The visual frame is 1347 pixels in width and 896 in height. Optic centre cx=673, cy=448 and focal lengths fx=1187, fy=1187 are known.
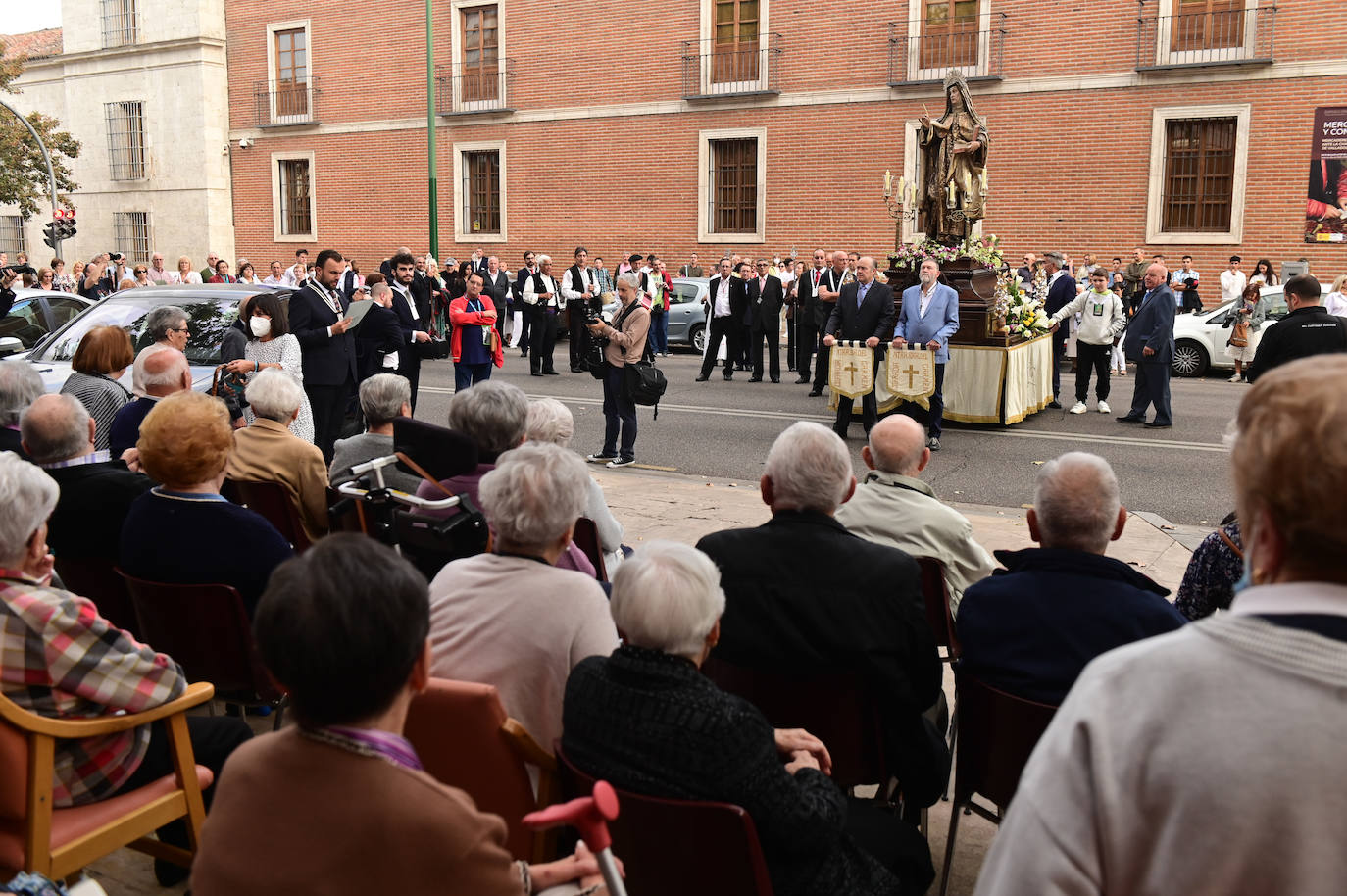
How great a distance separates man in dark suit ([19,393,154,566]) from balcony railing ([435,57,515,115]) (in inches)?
1074

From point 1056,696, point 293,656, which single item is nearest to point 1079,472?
point 1056,696

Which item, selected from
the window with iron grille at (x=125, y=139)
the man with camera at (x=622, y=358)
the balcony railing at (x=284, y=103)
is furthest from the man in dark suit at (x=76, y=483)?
the window with iron grille at (x=125, y=139)

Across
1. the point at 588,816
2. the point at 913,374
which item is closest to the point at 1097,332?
the point at 913,374

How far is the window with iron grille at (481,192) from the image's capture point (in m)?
31.5

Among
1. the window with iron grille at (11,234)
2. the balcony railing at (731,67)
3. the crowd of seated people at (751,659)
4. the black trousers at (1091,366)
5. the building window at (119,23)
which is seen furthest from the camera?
the window with iron grille at (11,234)

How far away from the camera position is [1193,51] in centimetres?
2277

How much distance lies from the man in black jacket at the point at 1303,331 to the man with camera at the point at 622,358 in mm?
4881

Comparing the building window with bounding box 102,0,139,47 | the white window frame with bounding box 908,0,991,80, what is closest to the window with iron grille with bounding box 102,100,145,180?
the building window with bounding box 102,0,139,47

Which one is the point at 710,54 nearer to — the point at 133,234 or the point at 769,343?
the point at 769,343

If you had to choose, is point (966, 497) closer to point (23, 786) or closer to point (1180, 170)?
point (23, 786)

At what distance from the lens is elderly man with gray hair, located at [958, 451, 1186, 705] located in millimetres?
3076

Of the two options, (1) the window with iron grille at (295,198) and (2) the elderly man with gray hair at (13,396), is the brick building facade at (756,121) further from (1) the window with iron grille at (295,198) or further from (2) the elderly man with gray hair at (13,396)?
(2) the elderly man with gray hair at (13,396)

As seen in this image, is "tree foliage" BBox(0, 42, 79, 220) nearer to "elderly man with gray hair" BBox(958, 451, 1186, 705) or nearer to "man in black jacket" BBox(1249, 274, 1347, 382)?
"man in black jacket" BBox(1249, 274, 1347, 382)

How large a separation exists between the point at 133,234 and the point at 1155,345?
33.7m
